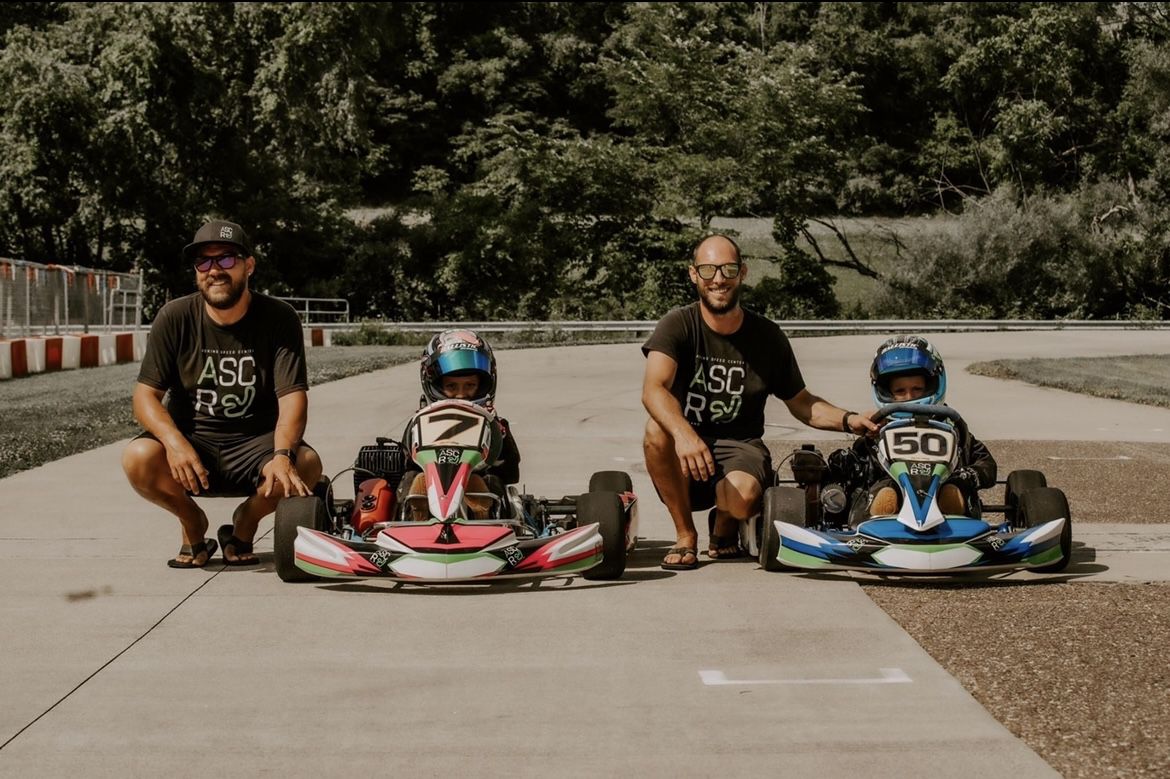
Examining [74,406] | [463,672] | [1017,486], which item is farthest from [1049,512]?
[74,406]

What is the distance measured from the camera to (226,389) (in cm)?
714

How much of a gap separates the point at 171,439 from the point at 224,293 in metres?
0.74

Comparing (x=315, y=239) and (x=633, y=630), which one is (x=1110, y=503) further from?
(x=315, y=239)

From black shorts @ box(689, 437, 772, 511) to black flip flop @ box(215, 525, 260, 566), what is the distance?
214 cm

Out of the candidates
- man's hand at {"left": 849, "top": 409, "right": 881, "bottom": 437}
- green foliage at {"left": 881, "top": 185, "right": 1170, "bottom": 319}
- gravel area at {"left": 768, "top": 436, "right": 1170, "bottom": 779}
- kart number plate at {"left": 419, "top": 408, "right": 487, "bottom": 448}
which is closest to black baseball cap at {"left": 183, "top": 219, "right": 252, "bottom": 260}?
kart number plate at {"left": 419, "top": 408, "right": 487, "bottom": 448}

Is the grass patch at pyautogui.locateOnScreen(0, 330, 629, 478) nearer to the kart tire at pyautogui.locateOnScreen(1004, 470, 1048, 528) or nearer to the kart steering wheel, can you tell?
the kart steering wheel

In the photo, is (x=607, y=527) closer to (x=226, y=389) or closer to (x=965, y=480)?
(x=965, y=480)

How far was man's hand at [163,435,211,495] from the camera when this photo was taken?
6738mm

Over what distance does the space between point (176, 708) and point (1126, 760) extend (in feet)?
9.06

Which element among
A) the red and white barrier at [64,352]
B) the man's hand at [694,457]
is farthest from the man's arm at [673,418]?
the red and white barrier at [64,352]

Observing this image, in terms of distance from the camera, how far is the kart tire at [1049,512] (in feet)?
21.9

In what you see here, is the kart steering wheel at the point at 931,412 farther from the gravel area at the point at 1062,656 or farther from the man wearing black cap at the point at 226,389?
the man wearing black cap at the point at 226,389

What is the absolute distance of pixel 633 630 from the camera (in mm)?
5738

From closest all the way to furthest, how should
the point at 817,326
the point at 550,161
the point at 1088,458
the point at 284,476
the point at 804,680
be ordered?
the point at 804,680, the point at 284,476, the point at 1088,458, the point at 817,326, the point at 550,161
